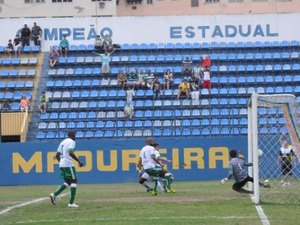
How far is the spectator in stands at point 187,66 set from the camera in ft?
150

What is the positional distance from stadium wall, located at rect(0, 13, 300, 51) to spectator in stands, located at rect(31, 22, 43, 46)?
805 mm

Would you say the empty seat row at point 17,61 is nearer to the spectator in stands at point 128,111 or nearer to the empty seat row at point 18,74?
the empty seat row at point 18,74

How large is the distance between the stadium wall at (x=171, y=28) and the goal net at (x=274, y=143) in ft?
62.0

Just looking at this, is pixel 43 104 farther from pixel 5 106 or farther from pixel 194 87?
pixel 194 87

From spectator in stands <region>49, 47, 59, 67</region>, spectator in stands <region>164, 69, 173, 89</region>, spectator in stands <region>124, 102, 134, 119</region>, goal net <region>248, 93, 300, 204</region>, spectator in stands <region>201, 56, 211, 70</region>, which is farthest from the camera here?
spectator in stands <region>49, 47, 59, 67</region>

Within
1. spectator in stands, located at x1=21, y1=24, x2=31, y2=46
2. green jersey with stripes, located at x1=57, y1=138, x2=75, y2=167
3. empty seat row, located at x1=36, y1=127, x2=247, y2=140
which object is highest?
spectator in stands, located at x1=21, y1=24, x2=31, y2=46

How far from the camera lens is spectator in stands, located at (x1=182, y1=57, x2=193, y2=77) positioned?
4562cm

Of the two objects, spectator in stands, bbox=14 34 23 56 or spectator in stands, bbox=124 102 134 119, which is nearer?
spectator in stands, bbox=124 102 134 119

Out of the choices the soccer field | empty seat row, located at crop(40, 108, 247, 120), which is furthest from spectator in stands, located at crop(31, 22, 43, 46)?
the soccer field

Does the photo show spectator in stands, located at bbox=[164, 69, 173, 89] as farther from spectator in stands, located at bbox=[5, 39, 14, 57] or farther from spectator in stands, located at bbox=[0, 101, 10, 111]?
spectator in stands, located at bbox=[5, 39, 14, 57]

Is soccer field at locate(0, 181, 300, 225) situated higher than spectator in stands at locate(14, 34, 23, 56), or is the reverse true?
spectator in stands at locate(14, 34, 23, 56)

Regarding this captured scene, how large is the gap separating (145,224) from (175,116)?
91.6ft

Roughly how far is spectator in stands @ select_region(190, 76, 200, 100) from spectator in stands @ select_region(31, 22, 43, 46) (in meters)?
10.0

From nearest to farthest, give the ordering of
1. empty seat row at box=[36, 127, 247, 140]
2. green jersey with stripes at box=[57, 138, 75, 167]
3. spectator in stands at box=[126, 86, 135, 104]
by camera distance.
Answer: green jersey with stripes at box=[57, 138, 75, 167] < empty seat row at box=[36, 127, 247, 140] < spectator in stands at box=[126, 86, 135, 104]
